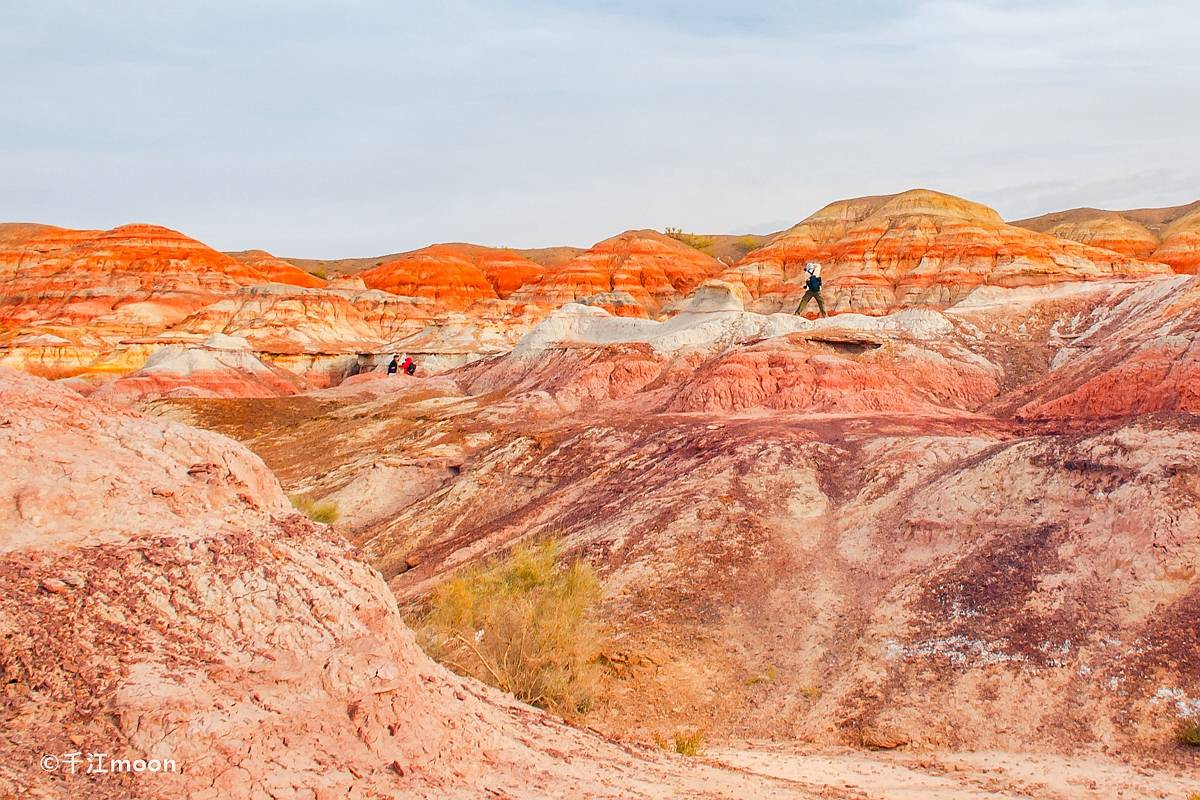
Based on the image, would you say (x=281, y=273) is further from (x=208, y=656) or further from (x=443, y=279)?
(x=208, y=656)

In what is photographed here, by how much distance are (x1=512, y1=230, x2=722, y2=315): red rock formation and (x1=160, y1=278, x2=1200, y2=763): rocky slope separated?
44331 millimetres

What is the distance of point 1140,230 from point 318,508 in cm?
7839

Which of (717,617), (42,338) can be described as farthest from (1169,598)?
(42,338)

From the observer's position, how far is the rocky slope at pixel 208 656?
457 cm

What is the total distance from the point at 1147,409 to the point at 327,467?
2011 cm

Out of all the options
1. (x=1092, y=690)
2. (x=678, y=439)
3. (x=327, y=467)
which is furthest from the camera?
(x=327, y=467)

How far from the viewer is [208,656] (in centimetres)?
516

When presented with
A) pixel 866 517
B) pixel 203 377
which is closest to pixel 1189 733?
pixel 866 517

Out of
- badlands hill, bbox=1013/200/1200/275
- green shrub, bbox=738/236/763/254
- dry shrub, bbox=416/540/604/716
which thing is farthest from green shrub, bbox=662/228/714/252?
dry shrub, bbox=416/540/604/716

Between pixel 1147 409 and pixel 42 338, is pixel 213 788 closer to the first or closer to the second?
pixel 1147 409

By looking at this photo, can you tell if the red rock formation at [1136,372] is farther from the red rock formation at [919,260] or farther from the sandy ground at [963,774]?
the red rock formation at [919,260]

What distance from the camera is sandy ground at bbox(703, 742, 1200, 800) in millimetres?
7312

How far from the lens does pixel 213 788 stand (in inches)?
177

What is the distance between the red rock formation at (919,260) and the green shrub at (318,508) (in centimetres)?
3325
